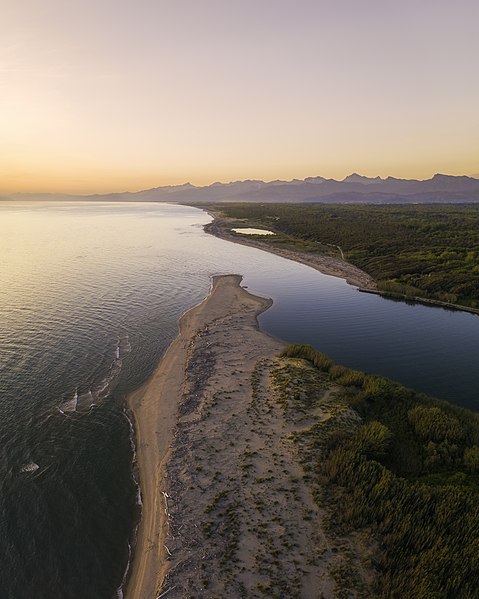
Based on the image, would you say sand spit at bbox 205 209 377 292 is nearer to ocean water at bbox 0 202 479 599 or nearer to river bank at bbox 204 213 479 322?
river bank at bbox 204 213 479 322

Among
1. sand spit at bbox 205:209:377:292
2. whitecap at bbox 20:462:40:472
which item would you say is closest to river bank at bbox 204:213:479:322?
sand spit at bbox 205:209:377:292

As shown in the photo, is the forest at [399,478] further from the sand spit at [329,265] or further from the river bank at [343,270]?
the sand spit at [329,265]

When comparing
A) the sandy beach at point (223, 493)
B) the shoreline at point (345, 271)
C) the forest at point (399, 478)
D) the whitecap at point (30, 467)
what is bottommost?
the whitecap at point (30, 467)

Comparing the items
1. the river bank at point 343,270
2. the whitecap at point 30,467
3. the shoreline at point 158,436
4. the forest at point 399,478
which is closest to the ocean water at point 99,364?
the whitecap at point 30,467

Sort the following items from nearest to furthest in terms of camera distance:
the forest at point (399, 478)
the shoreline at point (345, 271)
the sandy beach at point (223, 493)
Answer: the forest at point (399, 478) < the sandy beach at point (223, 493) < the shoreline at point (345, 271)

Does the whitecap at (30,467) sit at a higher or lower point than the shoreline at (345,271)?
lower

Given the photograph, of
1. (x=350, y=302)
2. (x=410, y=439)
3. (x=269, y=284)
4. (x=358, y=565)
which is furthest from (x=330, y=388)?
(x=269, y=284)

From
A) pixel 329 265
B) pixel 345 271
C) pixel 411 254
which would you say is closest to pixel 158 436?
pixel 345 271
